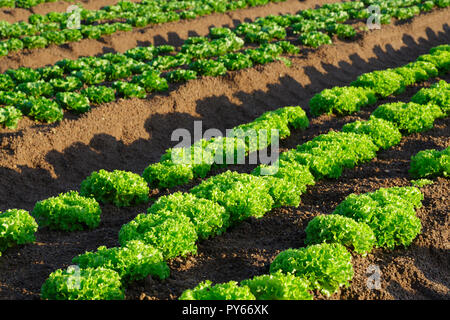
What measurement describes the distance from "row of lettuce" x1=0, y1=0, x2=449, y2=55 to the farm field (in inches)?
17.9

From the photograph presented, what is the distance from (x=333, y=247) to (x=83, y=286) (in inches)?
166

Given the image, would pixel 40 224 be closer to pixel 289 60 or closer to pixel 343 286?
pixel 343 286

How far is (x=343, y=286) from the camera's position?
25.6ft

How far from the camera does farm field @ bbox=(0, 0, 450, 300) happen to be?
8.38m

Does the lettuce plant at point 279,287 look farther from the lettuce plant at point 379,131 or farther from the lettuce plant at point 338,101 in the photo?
the lettuce plant at point 338,101

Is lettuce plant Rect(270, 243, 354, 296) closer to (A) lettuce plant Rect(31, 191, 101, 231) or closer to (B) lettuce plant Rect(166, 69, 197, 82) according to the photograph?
(A) lettuce plant Rect(31, 191, 101, 231)

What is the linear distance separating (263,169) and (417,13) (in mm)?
26706

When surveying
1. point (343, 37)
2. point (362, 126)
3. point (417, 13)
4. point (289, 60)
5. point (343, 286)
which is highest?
point (417, 13)

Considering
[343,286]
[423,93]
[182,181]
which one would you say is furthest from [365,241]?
[423,93]

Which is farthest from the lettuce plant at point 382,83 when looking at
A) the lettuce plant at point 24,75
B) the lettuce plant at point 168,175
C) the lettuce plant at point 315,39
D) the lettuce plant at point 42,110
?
the lettuce plant at point 24,75

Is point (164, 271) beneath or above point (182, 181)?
beneath

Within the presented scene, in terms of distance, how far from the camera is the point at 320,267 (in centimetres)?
758

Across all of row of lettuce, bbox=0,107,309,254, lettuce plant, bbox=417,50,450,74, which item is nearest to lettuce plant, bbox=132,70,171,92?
row of lettuce, bbox=0,107,309,254
